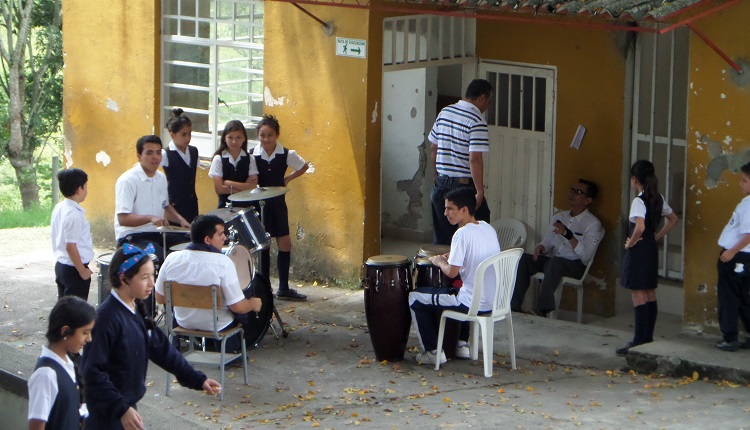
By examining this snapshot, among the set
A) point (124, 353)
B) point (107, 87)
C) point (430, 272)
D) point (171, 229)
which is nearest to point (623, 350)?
point (430, 272)

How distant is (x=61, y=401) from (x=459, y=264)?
391 centimetres

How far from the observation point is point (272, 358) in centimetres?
920

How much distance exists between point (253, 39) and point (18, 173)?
31.4 feet

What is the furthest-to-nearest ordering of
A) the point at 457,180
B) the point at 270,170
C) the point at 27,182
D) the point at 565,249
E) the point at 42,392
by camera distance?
the point at 27,182, the point at 565,249, the point at 270,170, the point at 457,180, the point at 42,392

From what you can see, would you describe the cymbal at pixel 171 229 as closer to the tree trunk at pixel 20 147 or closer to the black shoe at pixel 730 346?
the black shoe at pixel 730 346

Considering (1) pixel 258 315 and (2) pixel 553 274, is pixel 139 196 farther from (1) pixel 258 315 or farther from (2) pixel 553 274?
(2) pixel 553 274

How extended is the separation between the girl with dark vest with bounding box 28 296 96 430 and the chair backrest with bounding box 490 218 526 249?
6959 millimetres

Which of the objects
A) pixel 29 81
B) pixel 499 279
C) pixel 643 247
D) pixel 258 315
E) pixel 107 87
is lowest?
pixel 258 315

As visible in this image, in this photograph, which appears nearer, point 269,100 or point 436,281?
point 436,281

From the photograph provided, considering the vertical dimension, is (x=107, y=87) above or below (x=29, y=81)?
below

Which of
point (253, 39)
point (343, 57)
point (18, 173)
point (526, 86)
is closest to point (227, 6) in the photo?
point (253, 39)

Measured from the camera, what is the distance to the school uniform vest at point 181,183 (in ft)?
34.1

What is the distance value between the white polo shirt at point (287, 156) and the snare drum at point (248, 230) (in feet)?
4.82

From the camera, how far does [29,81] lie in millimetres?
19875
